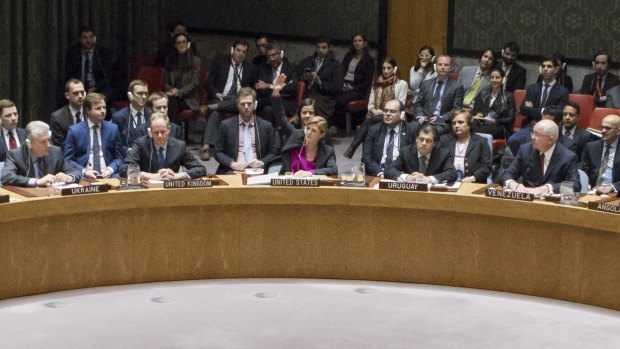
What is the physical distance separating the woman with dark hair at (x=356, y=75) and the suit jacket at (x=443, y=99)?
52.1 inches

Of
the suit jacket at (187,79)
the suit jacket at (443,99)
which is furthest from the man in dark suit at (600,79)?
the suit jacket at (187,79)

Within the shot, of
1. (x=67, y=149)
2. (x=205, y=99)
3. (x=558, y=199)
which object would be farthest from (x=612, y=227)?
(x=205, y=99)

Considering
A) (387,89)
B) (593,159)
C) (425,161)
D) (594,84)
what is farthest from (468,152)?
(594,84)

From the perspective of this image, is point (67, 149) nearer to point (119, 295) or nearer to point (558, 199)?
point (119, 295)

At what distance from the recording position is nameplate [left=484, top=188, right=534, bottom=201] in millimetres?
7184

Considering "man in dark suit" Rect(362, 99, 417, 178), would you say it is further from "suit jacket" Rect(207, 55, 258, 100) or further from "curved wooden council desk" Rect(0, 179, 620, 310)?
"suit jacket" Rect(207, 55, 258, 100)

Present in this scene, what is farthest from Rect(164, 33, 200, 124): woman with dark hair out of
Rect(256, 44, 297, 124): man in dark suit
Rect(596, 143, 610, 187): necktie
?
Rect(596, 143, 610, 187): necktie

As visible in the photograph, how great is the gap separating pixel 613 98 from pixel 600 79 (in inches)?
17.4

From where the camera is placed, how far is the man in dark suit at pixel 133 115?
923 centimetres

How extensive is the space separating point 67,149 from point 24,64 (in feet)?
9.29

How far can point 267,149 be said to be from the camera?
8.89m

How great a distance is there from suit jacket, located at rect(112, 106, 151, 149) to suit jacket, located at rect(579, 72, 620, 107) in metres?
3.94

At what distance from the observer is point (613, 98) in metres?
10.3

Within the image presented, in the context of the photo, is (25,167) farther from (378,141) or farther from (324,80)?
(324,80)
